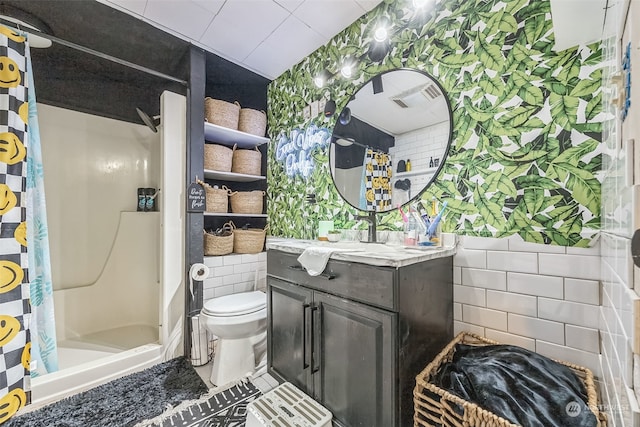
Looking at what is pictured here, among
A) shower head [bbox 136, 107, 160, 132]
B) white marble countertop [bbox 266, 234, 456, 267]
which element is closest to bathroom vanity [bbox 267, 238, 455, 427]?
white marble countertop [bbox 266, 234, 456, 267]

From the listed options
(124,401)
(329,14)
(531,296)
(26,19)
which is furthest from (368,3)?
(124,401)

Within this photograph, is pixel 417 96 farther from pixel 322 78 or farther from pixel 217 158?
pixel 217 158

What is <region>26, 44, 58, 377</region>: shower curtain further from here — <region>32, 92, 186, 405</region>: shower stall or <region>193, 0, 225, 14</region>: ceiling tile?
<region>193, 0, 225, 14</region>: ceiling tile

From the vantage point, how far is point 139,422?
4.35ft

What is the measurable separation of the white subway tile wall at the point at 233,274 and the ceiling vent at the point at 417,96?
1744mm

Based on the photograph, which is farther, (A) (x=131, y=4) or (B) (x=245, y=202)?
(B) (x=245, y=202)

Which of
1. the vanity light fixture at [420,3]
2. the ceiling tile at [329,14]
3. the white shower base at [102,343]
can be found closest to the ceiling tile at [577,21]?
the vanity light fixture at [420,3]

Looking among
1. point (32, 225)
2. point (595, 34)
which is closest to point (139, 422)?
point (32, 225)

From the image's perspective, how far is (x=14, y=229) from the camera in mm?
1326

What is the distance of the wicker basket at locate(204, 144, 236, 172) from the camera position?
2189mm

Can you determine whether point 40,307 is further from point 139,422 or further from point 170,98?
point 170,98

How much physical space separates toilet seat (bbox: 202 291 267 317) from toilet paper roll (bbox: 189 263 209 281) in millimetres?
234

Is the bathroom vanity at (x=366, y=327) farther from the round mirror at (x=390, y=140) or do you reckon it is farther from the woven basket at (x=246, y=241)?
the woven basket at (x=246, y=241)

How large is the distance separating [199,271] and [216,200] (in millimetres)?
621
